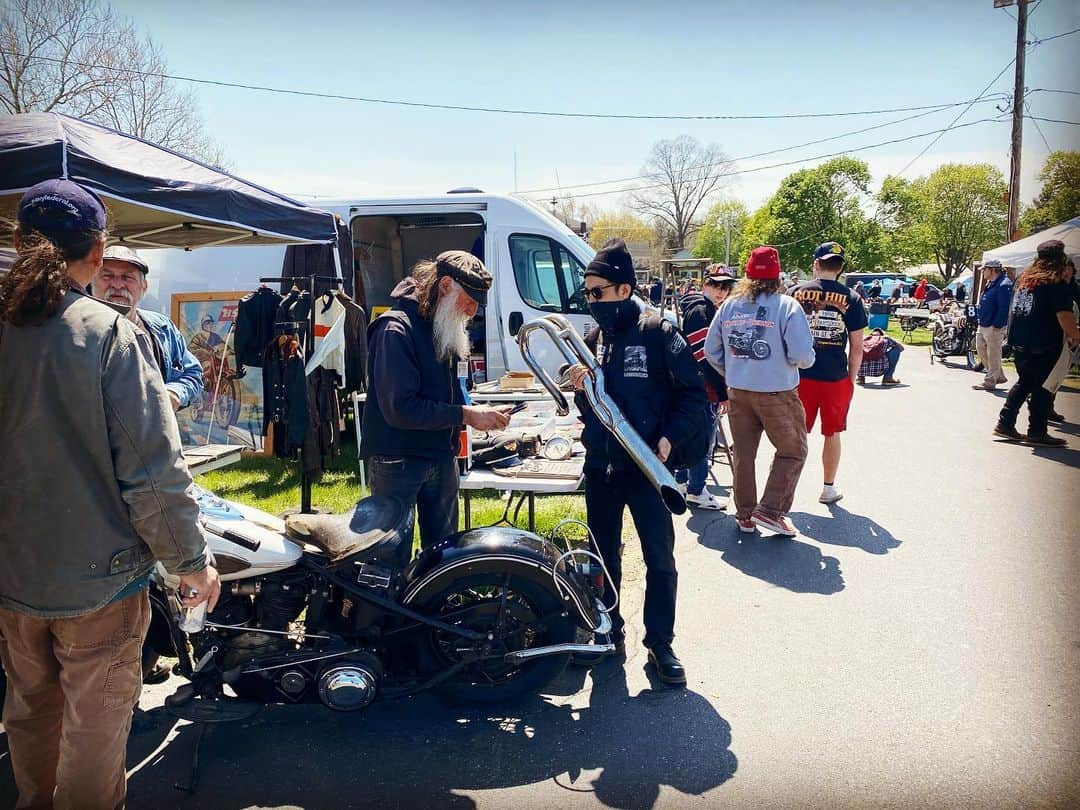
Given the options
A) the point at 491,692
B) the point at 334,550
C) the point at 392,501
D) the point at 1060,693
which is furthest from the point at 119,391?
the point at 1060,693

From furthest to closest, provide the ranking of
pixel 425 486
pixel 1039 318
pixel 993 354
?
pixel 993 354, pixel 1039 318, pixel 425 486

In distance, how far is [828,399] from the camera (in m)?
5.88

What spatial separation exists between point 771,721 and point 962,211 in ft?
132

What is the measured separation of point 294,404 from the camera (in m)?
6.20

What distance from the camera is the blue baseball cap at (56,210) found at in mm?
2020

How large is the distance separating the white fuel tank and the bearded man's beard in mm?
1123

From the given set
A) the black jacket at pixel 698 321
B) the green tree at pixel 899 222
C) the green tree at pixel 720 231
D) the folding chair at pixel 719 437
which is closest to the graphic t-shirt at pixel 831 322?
the black jacket at pixel 698 321

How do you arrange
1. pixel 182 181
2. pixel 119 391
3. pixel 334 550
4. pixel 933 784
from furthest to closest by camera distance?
pixel 182 181, pixel 334 550, pixel 933 784, pixel 119 391

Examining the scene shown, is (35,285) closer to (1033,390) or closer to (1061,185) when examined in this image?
(1061,185)

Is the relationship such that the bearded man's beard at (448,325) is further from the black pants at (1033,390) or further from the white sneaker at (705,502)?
the black pants at (1033,390)

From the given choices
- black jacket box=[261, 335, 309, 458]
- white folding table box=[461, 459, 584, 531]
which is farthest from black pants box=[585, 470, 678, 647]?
black jacket box=[261, 335, 309, 458]

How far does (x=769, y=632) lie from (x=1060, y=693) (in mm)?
A: 1296

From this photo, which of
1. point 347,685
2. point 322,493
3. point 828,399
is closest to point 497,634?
point 347,685

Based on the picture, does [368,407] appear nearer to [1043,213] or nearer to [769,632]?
[769,632]
